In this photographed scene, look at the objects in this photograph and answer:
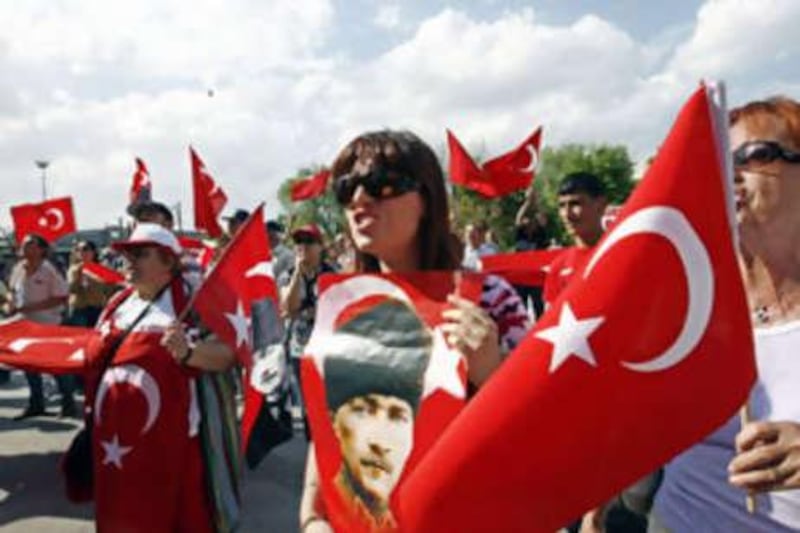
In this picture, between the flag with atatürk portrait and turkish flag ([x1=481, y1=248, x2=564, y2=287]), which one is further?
turkish flag ([x1=481, y1=248, x2=564, y2=287])

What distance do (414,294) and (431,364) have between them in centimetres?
19

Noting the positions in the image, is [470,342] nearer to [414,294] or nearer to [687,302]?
[414,294]

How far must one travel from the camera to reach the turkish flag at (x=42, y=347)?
498 cm

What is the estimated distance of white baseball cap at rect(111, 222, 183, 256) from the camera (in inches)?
147

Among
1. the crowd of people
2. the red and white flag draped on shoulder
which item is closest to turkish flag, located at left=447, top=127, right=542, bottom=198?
the red and white flag draped on shoulder

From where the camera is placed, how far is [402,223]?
2.01 meters

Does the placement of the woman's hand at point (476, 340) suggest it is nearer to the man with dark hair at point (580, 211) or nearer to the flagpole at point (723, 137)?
the flagpole at point (723, 137)

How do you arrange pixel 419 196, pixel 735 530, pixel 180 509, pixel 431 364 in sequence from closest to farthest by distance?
pixel 735 530 < pixel 431 364 < pixel 419 196 < pixel 180 509

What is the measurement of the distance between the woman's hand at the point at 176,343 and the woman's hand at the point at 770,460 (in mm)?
2611

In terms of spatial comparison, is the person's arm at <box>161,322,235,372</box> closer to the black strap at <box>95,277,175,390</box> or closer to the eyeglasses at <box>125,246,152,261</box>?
the black strap at <box>95,277,175,390</box>

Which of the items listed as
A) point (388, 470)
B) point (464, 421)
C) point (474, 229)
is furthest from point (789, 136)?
point (474, 229)

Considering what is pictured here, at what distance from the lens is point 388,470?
1883mm

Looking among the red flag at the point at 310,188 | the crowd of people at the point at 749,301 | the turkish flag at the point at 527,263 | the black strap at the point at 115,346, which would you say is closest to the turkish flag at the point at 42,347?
the black strap at the point at 115,346

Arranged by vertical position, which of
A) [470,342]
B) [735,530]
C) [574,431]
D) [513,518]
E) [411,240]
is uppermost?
[411,240]
